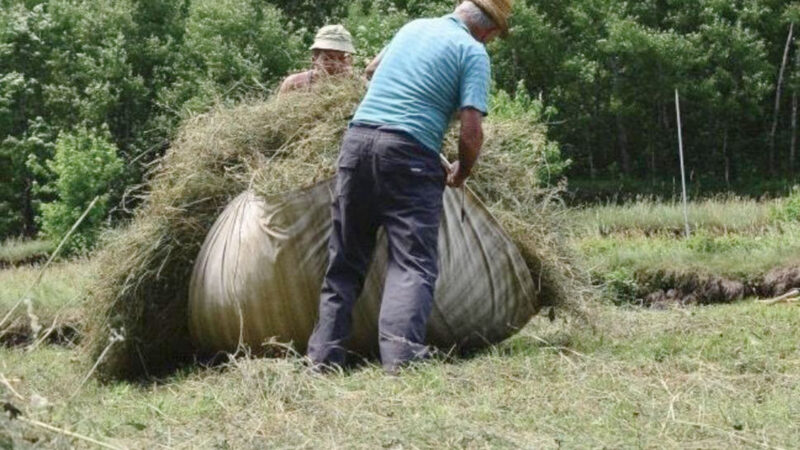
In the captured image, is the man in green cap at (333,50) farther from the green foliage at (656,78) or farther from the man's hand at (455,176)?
the green foliage at (656,78)

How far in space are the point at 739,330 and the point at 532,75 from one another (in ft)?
81.2

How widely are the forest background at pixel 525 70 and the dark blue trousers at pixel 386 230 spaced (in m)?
19.3

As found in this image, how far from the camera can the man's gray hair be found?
600 centimetres

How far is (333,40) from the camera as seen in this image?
7.63m

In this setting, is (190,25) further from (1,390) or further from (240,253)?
(1,390)

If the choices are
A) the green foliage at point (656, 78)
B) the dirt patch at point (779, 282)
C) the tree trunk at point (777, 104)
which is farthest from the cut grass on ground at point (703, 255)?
the tree trunk at point (777, 104)

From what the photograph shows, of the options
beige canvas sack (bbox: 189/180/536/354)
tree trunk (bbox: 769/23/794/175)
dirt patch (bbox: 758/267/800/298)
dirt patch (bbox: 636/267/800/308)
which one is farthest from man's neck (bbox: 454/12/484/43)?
tree trunk (bbox: 769/23/794/175)

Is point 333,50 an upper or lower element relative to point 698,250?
upper

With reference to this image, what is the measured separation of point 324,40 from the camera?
25.0ft

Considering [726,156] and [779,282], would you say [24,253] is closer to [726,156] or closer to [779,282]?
[779,282]

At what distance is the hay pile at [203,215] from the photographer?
645 centimetres

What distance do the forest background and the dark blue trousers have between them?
1932cm

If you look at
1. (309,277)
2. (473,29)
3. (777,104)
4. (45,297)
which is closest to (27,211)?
(777,104)

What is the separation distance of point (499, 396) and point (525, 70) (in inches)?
1033
